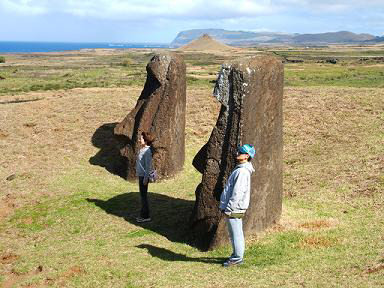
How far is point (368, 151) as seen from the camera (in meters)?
20.2

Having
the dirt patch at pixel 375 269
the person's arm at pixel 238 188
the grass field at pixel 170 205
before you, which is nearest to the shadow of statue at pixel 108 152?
the grass field at pixel 170 205

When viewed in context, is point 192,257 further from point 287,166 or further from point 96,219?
point 287,166

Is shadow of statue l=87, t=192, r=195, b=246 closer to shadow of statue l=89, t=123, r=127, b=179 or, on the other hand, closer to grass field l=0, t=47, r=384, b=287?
grass field l=0, t=47, r=384, b=287

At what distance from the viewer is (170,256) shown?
499 inches

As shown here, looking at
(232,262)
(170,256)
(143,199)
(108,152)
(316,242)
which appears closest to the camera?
(232,262)

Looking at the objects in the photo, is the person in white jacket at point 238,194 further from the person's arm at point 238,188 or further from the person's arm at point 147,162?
the person's arm at point 147,162

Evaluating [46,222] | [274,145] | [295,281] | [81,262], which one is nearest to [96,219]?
[46,222]

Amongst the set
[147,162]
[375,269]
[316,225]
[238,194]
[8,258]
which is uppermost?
[238,194]

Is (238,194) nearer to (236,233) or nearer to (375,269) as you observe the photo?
(236,233)

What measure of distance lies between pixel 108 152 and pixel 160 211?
28.0ft

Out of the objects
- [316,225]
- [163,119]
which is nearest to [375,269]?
[316,225]

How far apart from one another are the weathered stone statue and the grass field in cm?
103

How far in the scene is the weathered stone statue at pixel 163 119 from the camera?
830 inches

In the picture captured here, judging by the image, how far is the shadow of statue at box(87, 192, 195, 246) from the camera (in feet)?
48.2
